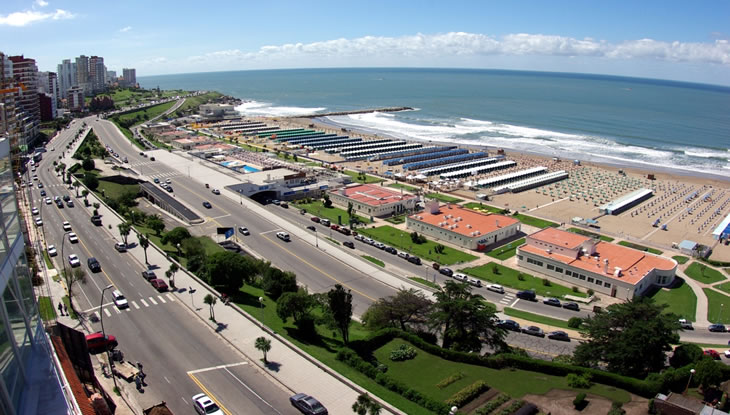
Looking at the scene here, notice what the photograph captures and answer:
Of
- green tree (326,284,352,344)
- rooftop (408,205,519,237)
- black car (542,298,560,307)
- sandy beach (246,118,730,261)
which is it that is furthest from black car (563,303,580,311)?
sandy beach (246,118,730,261)

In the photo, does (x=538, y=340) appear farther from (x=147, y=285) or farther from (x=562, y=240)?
(x=147, y=285)

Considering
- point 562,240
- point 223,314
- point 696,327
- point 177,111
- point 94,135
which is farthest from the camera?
point 177,111

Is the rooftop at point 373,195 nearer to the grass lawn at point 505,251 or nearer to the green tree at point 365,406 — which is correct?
the grass lawn at point 505,251

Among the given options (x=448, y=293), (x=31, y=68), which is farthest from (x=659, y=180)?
(x=31, y=68)

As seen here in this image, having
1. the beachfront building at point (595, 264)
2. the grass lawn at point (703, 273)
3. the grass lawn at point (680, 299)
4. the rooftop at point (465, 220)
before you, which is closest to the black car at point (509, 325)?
the beachfront building at point (595, 264)

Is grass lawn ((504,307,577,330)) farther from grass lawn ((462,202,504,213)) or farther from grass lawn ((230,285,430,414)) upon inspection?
grass lawn ((462,202,504,213))
